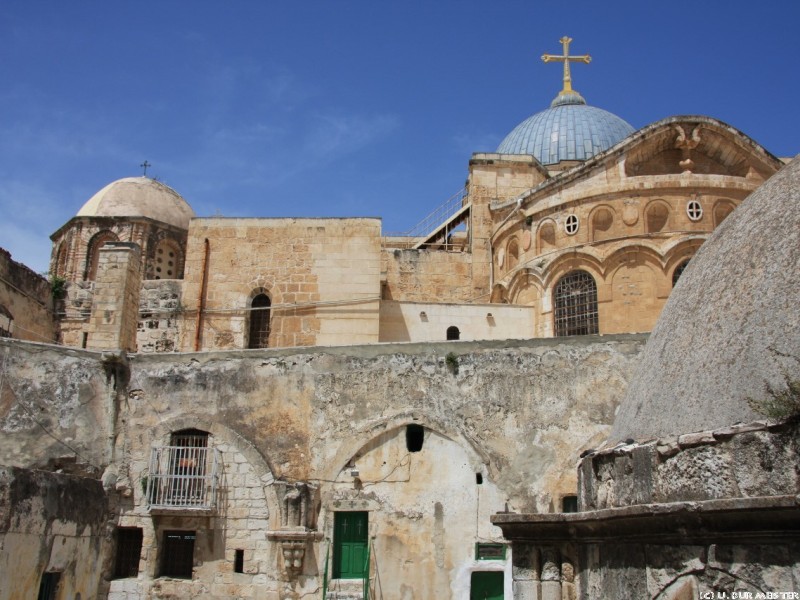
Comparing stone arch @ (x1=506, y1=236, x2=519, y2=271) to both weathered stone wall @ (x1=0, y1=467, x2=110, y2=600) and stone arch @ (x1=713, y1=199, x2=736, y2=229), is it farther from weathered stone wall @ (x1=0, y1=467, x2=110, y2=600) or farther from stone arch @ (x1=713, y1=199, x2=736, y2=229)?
weathered stone wall @ (x1=0, y1=467, x2=110, y2=600)

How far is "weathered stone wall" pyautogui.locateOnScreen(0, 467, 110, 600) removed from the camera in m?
8.89

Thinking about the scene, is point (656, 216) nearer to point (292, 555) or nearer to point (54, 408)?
point (292, 555)

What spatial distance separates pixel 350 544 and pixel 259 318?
7607mm

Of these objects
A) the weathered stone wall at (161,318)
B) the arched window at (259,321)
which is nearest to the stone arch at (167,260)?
the weathered stone wall at (161,318)

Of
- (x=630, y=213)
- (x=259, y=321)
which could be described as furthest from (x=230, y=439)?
(x=630, y=213)

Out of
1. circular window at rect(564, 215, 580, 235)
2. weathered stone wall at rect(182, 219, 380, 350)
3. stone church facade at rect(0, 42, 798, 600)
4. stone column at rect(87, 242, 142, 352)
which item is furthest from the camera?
weathered stone wall at rect(182, 219, 380, 350)

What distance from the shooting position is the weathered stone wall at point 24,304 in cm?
1833

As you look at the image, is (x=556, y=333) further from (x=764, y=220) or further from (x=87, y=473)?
(x=764, y=220)

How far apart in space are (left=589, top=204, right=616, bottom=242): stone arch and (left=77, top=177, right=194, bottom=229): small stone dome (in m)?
12.6

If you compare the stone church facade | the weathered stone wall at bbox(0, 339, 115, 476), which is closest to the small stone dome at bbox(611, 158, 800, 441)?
the stone church facade

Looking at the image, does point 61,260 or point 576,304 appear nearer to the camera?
point 576,304

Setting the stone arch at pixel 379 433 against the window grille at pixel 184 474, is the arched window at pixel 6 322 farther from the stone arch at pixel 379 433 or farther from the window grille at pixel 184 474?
the stone arch at pixel 379 433

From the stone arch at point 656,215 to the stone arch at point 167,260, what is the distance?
13228mm

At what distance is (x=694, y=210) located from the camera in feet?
58.6
